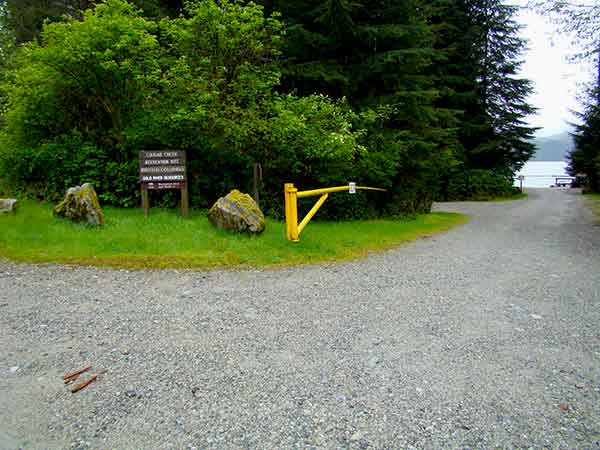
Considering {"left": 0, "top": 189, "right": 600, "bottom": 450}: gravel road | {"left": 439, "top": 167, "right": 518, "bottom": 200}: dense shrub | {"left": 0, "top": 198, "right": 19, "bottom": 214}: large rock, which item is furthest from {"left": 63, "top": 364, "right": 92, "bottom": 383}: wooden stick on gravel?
{"left": 439, "top": 167, "right": 518, "bottom": 200}: dense shrub

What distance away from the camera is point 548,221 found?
1173 cm

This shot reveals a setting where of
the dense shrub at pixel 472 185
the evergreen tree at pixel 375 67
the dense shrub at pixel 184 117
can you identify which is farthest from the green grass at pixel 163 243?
the dense shrub at pixel 472 185

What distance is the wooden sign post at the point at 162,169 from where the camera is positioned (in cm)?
825

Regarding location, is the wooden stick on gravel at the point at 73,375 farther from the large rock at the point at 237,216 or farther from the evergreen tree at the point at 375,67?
the evergreen tree at the point at 375,67

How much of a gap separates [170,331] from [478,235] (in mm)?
7952

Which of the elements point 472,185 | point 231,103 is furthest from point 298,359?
point 472,185

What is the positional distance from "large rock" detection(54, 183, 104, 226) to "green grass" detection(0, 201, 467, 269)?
0.59ft

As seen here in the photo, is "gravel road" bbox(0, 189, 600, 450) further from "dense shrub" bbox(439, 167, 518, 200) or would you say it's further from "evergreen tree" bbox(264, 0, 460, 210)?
"dense shrub" bbox(439, 167, 518, 200)

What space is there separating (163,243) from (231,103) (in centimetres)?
416

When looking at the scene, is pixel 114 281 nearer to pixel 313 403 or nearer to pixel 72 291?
pixel 72 291

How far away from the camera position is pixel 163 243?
627cm

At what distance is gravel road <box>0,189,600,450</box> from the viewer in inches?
83.5

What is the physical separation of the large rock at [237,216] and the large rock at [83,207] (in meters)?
2.15

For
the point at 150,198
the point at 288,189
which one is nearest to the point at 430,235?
the point at 288,189
